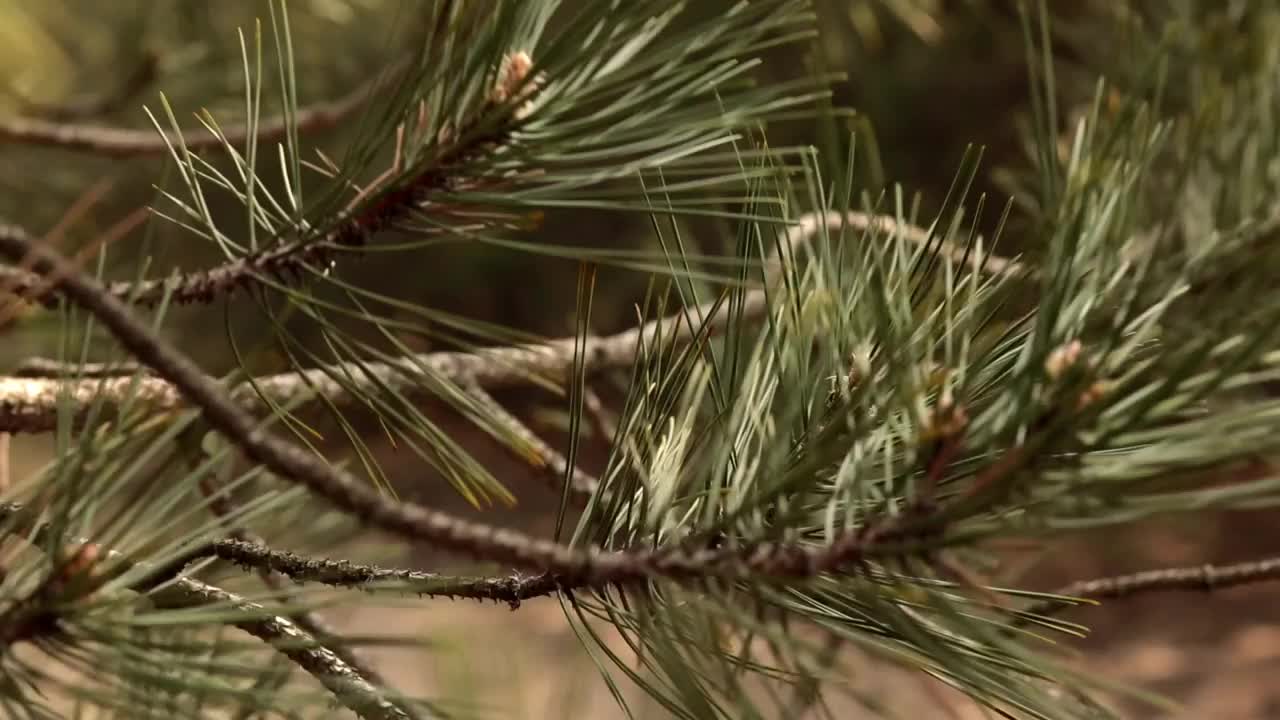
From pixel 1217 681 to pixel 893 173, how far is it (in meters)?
0.59

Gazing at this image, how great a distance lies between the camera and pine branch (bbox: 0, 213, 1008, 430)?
0.22 meters

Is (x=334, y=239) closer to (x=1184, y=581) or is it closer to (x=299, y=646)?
(x=299, y=646)

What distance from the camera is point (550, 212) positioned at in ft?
1.19

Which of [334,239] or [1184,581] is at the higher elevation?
[334,239]

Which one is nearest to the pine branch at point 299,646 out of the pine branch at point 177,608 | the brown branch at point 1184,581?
the pine branch at point 177,608

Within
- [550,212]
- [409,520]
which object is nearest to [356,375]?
[550,212]

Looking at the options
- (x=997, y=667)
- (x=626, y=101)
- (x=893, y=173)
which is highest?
(x=626, y=101)

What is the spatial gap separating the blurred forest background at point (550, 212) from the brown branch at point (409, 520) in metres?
0.02

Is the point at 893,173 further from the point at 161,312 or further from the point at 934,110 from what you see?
the point at 161,312

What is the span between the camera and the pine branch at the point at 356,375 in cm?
22

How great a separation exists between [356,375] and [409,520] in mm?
191

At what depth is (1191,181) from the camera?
0.41m

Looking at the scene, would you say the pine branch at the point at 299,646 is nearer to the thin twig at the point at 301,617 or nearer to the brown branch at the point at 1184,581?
the thin twig at the point at 301,617

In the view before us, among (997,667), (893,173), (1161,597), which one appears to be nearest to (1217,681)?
(1161,597)
